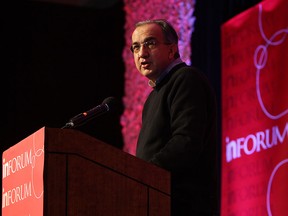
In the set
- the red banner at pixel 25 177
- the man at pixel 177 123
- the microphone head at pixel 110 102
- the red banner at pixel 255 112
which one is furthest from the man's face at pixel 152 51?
the red banner at pixel 255 112

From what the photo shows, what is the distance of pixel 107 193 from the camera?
176cm

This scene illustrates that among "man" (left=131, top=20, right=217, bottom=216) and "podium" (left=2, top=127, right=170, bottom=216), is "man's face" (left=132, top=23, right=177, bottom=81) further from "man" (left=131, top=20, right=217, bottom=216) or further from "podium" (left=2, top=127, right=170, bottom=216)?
"podium" (left=2, top=127, right=170, bottom=216)

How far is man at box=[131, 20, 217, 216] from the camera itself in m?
2.03

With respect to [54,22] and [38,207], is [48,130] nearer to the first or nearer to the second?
[38,207]

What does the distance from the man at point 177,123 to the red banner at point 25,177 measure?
397 millimetres

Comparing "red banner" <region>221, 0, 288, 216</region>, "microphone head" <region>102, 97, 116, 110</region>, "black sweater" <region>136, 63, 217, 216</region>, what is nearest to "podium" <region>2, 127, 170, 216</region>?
"black sweater" <region>136, 63, 217, 216</region>

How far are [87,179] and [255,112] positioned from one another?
239 centimetres

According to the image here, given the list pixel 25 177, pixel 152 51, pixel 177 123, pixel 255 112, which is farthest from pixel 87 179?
pixel 255 112

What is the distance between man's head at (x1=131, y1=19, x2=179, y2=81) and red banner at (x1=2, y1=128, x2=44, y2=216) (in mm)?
637

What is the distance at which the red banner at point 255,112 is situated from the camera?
3.73 metres

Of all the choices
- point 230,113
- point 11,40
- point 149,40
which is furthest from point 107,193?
point 11,40

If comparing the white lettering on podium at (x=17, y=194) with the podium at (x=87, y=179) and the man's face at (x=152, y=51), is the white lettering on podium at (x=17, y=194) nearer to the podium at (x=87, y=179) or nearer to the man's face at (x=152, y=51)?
the podium at (x=87, y=179)

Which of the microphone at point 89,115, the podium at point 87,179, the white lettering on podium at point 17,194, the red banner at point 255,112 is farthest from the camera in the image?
the red banner at point 255,112

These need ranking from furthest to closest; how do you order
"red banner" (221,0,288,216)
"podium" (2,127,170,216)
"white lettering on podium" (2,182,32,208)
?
"red banner" (221,0,288,216)
"white lettering on podium" (2,182,32,208)
"podium" (2,127,170,216)
